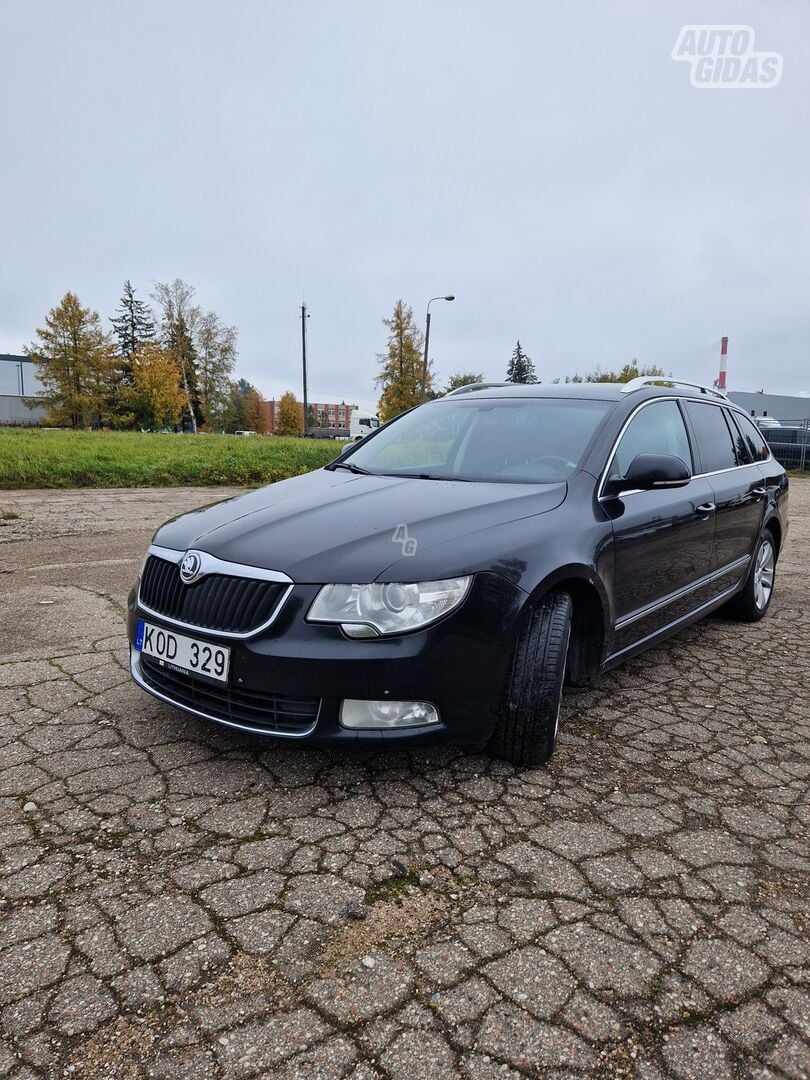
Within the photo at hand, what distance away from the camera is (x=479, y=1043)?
59.3 inches

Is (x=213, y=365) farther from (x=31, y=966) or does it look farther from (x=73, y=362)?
(x=31, y=966)

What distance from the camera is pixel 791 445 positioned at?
23.2 meters

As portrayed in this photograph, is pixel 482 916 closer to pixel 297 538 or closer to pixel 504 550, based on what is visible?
pixel 504 550

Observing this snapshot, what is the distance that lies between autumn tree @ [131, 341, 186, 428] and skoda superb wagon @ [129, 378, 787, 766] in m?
45.0

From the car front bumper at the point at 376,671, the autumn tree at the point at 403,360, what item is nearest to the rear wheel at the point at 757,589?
the car front bumper at the point at 376,671

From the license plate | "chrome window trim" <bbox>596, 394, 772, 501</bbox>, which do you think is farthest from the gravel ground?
"chrome window trim" <bbox>596, 394, 772, 501</bbox>

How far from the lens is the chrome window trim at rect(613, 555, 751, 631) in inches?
126

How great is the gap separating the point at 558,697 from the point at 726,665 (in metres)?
1.93

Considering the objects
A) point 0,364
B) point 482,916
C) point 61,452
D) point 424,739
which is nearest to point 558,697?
point 424,739

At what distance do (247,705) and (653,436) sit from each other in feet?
8.27

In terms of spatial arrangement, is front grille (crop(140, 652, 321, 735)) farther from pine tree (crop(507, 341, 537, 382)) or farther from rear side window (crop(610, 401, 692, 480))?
pine tree (crop(507, 341, 537, 382))

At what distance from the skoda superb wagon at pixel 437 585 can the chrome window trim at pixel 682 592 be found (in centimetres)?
3

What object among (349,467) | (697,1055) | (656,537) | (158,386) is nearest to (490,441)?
(349,467)

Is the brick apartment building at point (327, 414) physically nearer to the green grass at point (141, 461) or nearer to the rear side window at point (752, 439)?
the green grass at point (141, 461)
